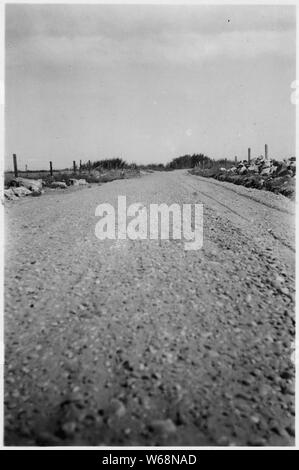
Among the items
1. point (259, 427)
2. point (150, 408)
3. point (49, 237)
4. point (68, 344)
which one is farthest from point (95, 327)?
point (49, 237)

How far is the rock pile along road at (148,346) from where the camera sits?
2264mm

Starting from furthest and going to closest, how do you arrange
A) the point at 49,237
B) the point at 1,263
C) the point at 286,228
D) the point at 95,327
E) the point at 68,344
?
1. the point at 286,228
2. the point at 49,237
3. the point at 1,263
4. the point at 95,327
5. the point at 68,344

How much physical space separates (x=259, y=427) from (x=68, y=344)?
160 centimetres

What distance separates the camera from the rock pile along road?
2.26 meters

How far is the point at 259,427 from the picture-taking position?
2.30 metres

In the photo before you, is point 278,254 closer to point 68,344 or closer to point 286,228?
point 286,228

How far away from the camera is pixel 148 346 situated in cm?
299

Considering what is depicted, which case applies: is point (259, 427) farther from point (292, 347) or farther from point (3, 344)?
point (3, 344)

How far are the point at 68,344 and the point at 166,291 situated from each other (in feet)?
4.67

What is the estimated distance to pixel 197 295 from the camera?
13.1 ft

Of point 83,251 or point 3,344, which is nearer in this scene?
point 3,344

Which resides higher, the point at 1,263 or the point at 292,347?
the point at 1,263
